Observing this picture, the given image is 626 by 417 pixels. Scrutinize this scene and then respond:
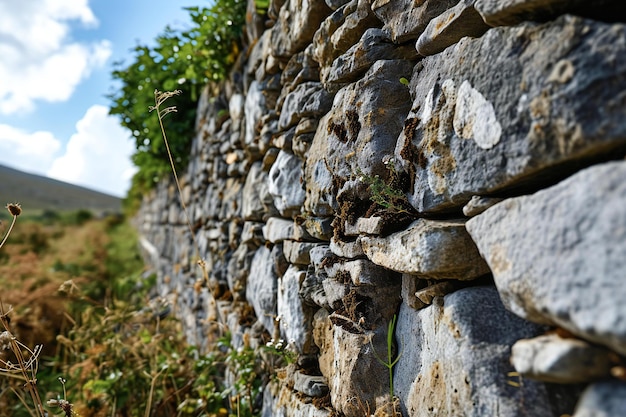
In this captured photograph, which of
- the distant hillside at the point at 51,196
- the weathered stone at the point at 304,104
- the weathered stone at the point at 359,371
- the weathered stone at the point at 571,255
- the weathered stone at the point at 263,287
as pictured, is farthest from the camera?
the distant hillside at the point at 51,196

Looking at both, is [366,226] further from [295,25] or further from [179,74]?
[179,74]

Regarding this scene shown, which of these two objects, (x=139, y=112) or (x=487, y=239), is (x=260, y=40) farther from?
(x=487, y=239)

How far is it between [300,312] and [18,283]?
5.34m

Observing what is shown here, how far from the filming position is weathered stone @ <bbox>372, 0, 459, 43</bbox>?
1.28m

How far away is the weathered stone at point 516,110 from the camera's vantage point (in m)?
0.77

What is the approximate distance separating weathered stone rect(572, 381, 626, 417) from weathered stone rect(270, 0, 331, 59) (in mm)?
1776

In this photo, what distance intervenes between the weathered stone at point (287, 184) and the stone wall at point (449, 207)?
0.04 feet

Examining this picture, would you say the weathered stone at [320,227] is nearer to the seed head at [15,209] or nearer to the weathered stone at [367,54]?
the weathered stone at [367,54]

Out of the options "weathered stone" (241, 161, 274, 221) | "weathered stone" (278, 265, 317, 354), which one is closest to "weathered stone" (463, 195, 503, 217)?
"weathered stone" (278, 265, 317, 354)

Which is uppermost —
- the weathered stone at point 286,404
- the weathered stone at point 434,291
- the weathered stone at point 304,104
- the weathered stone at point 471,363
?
the weathered stone at point 304,104

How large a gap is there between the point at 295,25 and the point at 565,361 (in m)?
1.93

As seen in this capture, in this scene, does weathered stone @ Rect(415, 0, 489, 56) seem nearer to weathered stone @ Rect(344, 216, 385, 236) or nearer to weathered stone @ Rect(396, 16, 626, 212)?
weathered stone @ Rect(396, 16, 626, 212)

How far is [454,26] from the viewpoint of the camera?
1149 millimetres

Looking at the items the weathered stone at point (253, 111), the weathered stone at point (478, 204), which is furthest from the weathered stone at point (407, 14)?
the weathered stone at point (253, 111)
